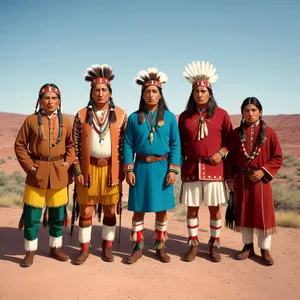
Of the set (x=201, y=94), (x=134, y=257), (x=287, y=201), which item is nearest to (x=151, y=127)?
(x=201, y=94)

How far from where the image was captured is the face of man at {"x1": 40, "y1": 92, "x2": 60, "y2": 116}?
409cm

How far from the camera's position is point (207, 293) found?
11.9 feet

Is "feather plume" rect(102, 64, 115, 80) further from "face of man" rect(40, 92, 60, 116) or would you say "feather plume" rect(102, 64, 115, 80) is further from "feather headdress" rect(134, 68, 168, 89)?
"face of man" rect(40, 92, 60, 116)

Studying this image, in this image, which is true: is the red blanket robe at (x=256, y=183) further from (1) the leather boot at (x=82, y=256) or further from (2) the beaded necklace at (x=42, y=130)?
(2) the beaded necklace at (x=42, y=130)

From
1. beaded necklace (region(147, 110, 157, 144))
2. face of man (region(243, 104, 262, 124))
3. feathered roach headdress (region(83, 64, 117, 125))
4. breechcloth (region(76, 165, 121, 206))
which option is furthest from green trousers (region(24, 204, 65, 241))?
face of man (region(243, 104, 262, 124))

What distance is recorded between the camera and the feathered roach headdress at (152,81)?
4.25 metres

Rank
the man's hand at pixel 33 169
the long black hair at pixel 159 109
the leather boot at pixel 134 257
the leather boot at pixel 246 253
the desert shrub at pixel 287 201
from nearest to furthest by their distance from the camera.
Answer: the man's hand at pixel 33 169
the long black hair at pixel 159 109
the leather boot at pixel 134 257
the leather boot at pixel 246 253
the desert shrub at pixel 287 201

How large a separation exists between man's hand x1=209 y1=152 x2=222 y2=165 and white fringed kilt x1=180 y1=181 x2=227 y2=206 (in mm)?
277

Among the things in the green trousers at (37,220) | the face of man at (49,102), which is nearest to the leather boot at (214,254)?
the green trousers at (37,220)

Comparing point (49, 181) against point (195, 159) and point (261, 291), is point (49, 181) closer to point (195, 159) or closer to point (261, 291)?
point (195, 159)

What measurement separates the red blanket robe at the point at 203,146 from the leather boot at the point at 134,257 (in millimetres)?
1187

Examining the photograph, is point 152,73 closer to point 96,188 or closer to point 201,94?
point 201,94

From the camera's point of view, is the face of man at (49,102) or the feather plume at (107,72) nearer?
the face of man at (49,102)

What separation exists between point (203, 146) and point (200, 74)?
101 cm
